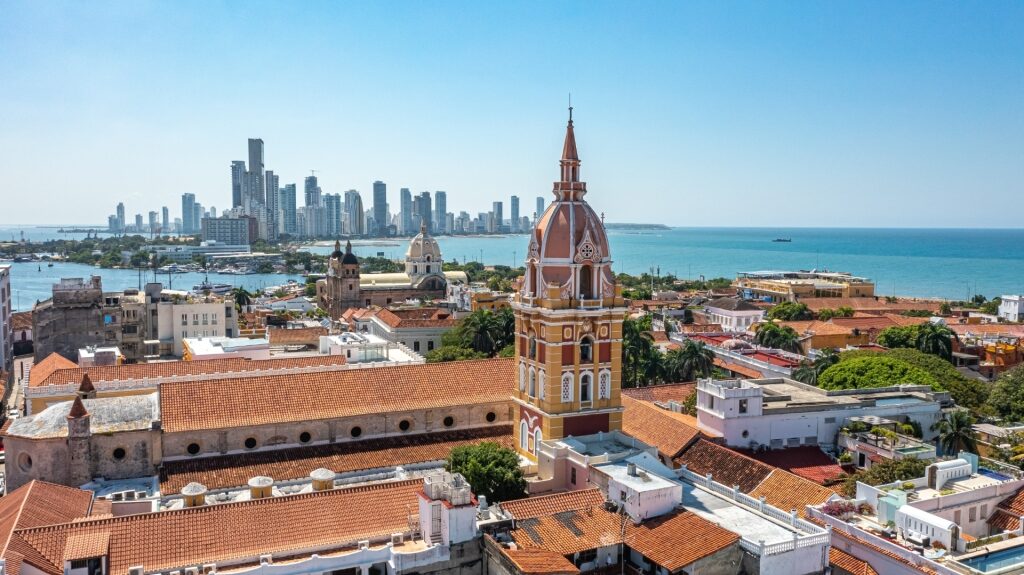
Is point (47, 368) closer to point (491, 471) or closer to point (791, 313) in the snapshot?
point (491, 471)

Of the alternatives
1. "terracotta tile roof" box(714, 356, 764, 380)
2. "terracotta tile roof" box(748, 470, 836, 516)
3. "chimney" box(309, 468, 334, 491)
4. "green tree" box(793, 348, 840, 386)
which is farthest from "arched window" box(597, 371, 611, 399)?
"terracotta tile roof" box(714, 356, 764, 380)

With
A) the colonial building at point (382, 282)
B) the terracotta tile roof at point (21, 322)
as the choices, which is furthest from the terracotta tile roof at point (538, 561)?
the colonial building at point (382, 282)

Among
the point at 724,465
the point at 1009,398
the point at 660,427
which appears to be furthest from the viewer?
the point at 1009,398

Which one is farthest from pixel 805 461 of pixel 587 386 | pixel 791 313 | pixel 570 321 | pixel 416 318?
pixel 791 313

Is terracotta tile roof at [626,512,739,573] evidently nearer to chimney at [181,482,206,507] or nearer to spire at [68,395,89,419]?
chimney at [181,482,206,507]

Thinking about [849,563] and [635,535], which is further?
[635,535]

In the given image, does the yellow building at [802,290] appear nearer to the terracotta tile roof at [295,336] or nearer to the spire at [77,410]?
the terracotta tile roof at [295,336]

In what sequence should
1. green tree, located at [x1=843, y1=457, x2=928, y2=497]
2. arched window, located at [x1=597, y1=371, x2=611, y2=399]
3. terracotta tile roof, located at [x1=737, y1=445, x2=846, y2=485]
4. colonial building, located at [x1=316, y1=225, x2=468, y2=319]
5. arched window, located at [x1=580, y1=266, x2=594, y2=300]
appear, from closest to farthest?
green tree, located at [x1=843, y1=457, x2=928, y2=497], arched window, located at [x1=580, y1=266, x2=594, y2=300], arched window, located at [x1=597, y1=371, x2=611, y2=399], terracotta tile roof, located at [x1=737, y1=445, x2=846, y2=485], colonial building, located at [x1=316, y1=225, x2=468, y2=319]
